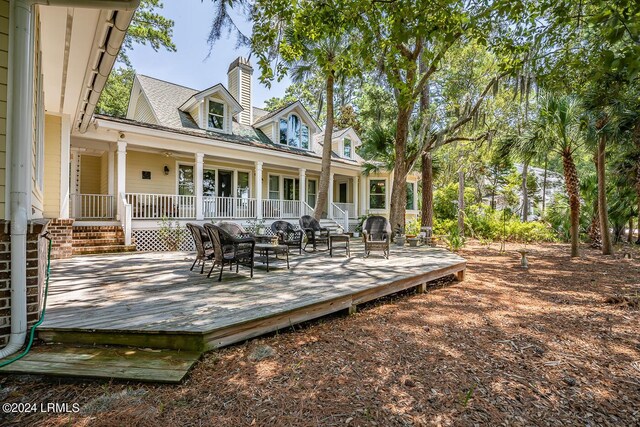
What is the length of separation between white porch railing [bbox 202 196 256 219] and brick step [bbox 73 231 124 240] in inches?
105

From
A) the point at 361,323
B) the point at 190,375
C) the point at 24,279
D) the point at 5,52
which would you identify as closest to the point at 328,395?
the point at 190,375

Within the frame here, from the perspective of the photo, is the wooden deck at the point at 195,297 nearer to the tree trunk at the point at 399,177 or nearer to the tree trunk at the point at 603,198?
the tree trunk at the point at 399,177

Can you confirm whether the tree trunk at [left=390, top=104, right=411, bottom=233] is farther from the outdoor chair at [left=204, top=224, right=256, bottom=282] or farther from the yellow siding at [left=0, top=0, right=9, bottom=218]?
the yellow siding at [left=0, top=0, right=9, bottom=218]

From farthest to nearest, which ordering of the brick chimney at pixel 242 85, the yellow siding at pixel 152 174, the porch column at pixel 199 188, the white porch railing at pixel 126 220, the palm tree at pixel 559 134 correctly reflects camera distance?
the brick chimney at pixel 242 85 → the yellow siding at pixel 152 174 → the porch column at pixel 199 188 → the palm tree at pixel 559 134 → the white porch railing at pixel 126 220

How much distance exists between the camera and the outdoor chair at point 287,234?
8070 mm

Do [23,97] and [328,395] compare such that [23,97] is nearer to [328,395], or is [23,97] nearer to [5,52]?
[5,52]

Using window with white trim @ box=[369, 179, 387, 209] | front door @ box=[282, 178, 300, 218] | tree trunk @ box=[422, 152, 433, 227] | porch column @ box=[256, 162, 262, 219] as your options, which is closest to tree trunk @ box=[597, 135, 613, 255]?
tree trunk @ box=[422, 152, 433, 227]

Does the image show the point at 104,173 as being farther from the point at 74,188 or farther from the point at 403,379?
the point at 403,379

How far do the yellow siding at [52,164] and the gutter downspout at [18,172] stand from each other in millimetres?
6257

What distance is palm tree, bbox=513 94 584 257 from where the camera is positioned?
926cm

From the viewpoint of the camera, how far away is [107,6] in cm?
303

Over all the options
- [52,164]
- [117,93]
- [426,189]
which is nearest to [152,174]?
[52,164]

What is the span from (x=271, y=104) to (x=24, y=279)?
2772cm

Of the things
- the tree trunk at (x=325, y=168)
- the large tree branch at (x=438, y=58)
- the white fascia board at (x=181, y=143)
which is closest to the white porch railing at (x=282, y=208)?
the white fascia board at (x=181, y=143)
